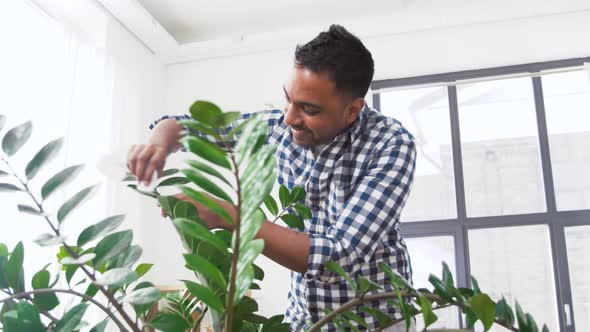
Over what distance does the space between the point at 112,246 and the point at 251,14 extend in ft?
13.9

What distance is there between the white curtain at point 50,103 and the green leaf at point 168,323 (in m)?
3.06

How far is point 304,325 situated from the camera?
1.20m

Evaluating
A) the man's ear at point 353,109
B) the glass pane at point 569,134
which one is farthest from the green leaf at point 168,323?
the glass pane at point 569,134

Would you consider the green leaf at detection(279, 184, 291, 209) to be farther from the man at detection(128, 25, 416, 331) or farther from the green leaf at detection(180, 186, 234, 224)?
the green leaf at detection(180, 186, 234, 224)

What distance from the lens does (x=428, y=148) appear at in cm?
460

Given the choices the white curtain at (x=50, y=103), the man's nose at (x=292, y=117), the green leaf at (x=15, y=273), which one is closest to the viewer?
the green leaf at (x=15, y=273)

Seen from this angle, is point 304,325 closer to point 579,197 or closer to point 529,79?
point 579,197

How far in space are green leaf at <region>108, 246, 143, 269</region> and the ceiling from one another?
4.03 m

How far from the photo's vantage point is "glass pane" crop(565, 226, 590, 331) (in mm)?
4094

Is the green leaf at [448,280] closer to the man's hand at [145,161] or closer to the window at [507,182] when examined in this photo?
the man's hand at [145,161]

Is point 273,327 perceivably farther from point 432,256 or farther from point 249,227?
point 432,256

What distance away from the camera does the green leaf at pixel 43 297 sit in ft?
2.03

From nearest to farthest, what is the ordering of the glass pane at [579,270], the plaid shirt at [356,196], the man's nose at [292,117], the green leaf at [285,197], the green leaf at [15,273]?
the green leaf at [15,273] < the green leaf at [285,197] < the plaid shirt at [356,196] < the man's nose at [292,117] < the glass pane at [579,270]

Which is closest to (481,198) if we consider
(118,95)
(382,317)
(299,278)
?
(118,95)
